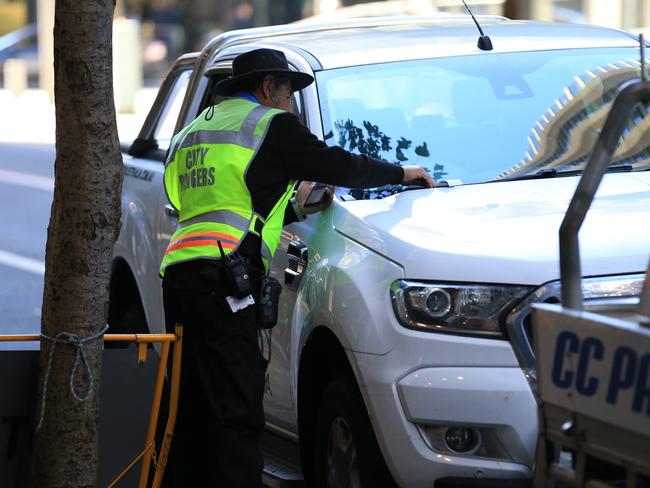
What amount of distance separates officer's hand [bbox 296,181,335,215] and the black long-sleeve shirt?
187 millimetres

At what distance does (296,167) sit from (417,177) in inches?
17.5

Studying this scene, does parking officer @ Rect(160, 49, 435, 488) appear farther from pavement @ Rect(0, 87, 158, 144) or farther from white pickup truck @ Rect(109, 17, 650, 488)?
pavement @ Rect(0, 87, 158, 144)

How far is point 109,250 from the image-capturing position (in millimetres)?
4805

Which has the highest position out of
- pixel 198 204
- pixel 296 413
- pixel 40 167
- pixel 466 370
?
pixel 198 204

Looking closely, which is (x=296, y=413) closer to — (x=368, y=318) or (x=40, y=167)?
(x=368, y=318)

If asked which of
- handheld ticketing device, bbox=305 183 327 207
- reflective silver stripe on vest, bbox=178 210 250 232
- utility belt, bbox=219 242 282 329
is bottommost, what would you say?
utility belt, bbox=219 242 282 329

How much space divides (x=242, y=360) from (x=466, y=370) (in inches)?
37.6

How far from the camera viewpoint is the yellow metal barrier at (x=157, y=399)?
16.1 feet

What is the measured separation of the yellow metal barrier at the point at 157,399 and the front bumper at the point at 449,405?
80 centimetres

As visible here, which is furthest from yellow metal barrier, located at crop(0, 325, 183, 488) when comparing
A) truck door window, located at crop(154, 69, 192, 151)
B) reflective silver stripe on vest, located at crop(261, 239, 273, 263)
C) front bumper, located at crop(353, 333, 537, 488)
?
truck door window, located at crop(154, 69, 192, 151)

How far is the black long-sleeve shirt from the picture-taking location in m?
5.02

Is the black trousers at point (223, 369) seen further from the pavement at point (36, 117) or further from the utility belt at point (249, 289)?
the pavement at point (36, 117)

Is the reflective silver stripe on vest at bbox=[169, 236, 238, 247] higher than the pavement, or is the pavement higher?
the reflective silver stripe on vest at bbox=[169, 236, 238, 247]

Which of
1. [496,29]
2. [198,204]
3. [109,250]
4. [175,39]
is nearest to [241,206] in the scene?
[198,204]
